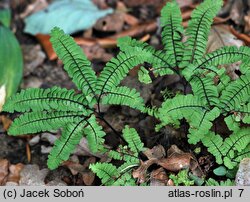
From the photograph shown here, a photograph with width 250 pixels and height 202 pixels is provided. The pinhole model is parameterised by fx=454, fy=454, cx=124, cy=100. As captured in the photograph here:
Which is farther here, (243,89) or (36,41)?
(36,41)

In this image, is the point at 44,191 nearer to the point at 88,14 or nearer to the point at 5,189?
the point at 5,189

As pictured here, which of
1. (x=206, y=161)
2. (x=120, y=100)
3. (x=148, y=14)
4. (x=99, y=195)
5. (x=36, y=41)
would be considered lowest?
(x=99, y=195)

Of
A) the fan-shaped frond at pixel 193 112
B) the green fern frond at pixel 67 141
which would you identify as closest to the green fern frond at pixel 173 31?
the fan-shaped frond at pixel 193 112

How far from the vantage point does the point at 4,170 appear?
412 centimetres

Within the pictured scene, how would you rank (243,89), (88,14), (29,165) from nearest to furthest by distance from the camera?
(243,89), (29,165), (88,14)

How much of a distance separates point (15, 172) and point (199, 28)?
2.07 m

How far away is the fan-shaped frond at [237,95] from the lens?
3451mm

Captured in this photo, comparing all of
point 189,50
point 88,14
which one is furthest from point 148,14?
point 189,50

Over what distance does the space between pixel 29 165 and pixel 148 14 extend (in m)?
2.37

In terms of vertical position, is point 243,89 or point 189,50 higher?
point 189,50

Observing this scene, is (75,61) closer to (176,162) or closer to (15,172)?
(176,162)

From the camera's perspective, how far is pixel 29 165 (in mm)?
4195

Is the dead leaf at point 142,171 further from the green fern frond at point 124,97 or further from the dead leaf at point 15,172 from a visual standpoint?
the dead leaf at point 15,172

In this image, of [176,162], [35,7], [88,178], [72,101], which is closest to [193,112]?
[176,162]
